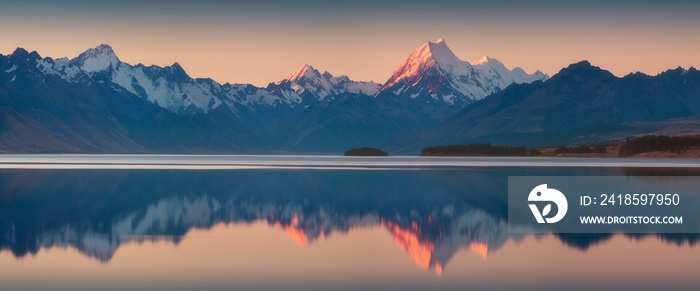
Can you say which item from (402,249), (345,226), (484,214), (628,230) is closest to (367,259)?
(402,249)

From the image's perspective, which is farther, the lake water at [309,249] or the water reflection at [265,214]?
the water reflection at [265,214]

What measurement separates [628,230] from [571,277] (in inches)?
618

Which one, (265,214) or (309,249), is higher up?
(265,214)

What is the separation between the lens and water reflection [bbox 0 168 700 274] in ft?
140

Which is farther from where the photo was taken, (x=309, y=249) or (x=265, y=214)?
(x=265, y=214)

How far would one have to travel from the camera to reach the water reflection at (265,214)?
42656 mm

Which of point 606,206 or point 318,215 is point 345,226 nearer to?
point 318,215

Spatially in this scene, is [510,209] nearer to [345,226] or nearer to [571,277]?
[345,226]

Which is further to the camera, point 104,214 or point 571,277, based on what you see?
point 104,214

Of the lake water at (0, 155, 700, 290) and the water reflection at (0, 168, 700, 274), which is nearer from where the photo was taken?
the lake water at (0, 155, 700, 290)

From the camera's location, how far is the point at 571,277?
108 feet

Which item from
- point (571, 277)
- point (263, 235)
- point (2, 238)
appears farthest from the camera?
point (263, 235)

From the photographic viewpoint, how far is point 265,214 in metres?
58.3

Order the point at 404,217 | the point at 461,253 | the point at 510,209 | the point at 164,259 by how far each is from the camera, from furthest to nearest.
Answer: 1. the point at 510,209
2. the point at 404,217
3. the point at 461,253
4. the point at 164,259
